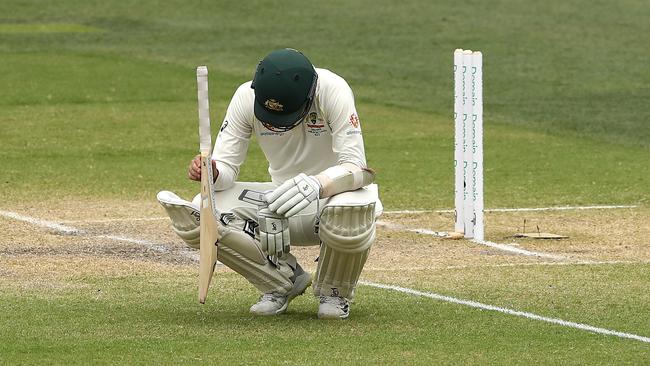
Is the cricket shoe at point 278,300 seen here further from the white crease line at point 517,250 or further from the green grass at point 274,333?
the white crease line at point 517,250

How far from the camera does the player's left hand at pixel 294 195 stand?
299 inches

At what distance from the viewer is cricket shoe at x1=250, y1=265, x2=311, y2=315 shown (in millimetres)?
8250

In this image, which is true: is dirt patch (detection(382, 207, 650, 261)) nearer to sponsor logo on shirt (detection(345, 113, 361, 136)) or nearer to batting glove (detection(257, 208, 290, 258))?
sponsor logo on shirt (detection(345, 113, 361, 136))

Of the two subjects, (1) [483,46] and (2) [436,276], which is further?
(1) [483,46]

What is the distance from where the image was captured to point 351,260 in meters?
7.99

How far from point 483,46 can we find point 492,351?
1823 centimetres

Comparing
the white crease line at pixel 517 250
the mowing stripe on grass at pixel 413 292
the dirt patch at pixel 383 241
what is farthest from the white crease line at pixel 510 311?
the white crease line at pixel 517 250

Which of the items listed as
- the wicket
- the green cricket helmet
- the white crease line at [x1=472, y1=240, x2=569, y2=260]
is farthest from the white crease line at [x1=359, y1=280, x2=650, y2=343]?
the wicket

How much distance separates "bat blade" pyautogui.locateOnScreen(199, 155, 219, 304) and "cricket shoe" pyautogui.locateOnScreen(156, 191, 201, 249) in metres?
0.11

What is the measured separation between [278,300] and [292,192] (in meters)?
0.92

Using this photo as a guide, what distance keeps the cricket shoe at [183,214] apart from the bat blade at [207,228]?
11cm

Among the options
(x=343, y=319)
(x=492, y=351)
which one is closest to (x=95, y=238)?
(x=343, y=319)

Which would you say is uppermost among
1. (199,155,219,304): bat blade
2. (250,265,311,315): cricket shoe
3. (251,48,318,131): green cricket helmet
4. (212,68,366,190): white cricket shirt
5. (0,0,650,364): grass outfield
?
(251,48,318,131): green cricket helmet

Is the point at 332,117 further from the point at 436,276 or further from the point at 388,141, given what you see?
the point at 388,141
